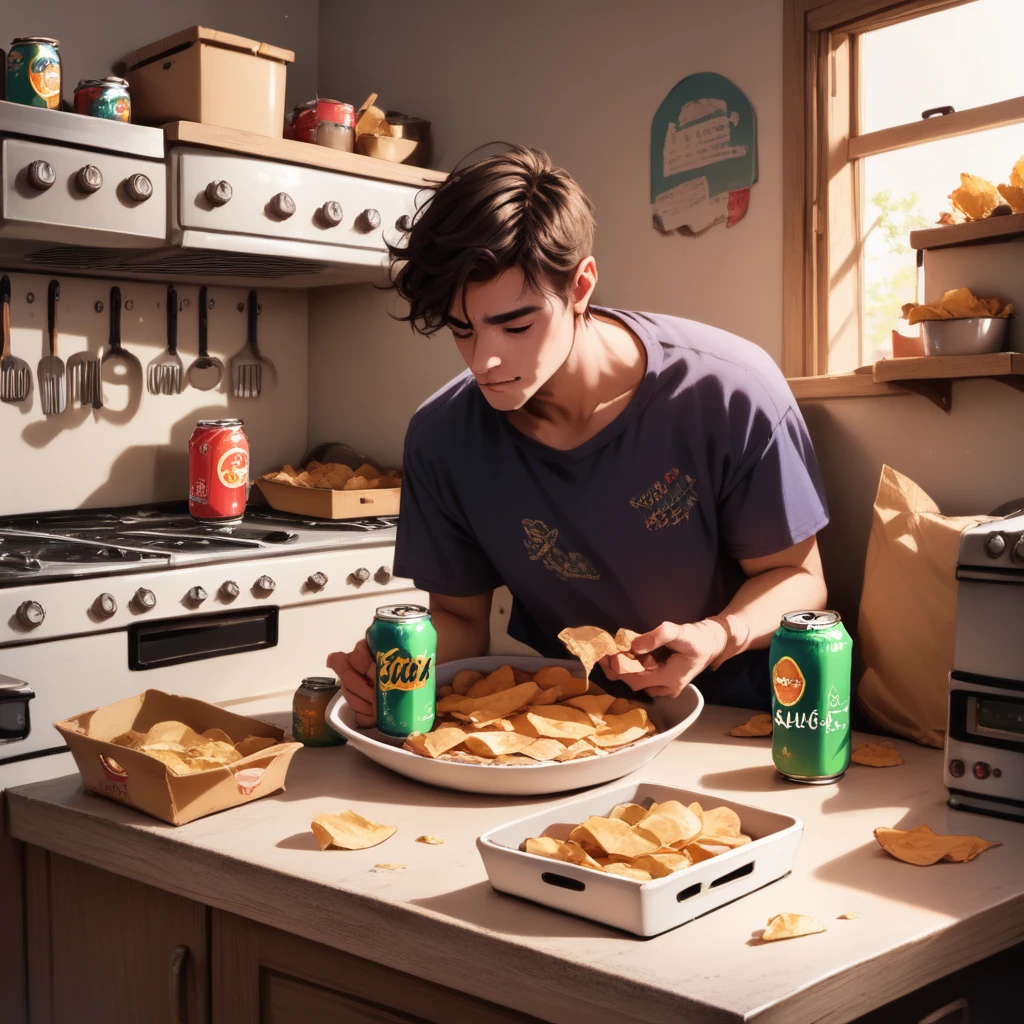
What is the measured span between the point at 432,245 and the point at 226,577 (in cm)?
128

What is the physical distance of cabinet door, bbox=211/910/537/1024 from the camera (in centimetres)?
94

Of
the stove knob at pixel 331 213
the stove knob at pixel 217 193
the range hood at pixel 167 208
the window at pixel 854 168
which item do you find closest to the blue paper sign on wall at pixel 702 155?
the window at pixel 854 168

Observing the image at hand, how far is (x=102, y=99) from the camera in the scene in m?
2.58

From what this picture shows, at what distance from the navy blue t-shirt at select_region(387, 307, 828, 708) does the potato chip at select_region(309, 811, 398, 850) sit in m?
0.64

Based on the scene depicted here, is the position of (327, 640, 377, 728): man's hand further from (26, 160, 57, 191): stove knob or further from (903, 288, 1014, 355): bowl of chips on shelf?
(26, 160, 57, 191): stove knob

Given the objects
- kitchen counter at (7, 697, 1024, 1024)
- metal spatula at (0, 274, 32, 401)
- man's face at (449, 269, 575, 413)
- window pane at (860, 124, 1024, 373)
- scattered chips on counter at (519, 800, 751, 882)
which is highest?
window pane at (860, 124, 1024, 373)

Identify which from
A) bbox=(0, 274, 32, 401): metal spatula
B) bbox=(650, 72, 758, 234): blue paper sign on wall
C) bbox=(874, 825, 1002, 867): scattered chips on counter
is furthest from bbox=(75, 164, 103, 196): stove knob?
bbox=(874, 825, 1002, 867): scattered chips on counter

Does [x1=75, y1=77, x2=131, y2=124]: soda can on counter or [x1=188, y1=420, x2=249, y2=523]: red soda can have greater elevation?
[x1=75, y1=77, x2=131, y2=124]: soda can on counter

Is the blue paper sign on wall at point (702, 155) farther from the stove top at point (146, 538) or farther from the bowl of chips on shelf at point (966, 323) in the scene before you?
the stove top at point (146, 538)

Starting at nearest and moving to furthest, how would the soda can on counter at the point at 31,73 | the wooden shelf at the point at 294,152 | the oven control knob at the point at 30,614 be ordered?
the oven control knob at the point at 30,614 < the soda can on counter at the point at 31,73 < the wooden shelf at the point at 294,152

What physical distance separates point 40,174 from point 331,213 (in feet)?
2.37

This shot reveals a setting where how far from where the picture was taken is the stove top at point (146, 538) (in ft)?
7.47

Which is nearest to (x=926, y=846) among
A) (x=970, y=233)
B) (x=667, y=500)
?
(x=667, y=500)

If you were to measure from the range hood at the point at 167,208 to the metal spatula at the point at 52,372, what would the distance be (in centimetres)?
8
